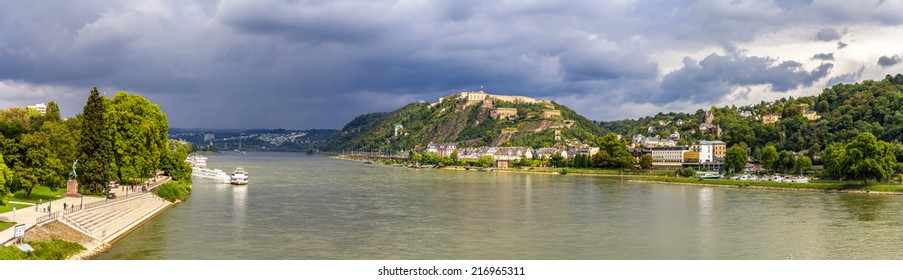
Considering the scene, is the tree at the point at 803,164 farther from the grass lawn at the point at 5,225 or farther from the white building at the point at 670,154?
the grass lawn at the point at 5,225

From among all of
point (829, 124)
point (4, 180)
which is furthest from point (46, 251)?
point (829, 124)

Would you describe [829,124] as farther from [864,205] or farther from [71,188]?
[71,188]

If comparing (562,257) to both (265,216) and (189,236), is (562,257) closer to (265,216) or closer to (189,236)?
(189,236)

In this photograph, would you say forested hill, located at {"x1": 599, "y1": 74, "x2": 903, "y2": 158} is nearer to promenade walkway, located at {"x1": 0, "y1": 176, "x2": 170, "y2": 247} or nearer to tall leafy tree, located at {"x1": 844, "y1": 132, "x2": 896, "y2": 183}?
tall leafy tree, located at {"x1": 844, "y1": 132, "x2": 896, "y2": 183}

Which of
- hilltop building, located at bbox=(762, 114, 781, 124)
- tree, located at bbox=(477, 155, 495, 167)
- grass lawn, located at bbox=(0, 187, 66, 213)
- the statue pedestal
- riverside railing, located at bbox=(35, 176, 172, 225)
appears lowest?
riverside railing, located at bbox=(35, 176, 172, 225)

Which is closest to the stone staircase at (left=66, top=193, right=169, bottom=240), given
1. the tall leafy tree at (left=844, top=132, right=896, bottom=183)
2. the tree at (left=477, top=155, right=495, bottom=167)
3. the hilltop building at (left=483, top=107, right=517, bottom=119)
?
the tall leafy tree at (left=844, top=132, right=896, bottom=183)

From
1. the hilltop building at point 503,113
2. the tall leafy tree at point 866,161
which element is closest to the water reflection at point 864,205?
the tall leafy tree at point 866,161
